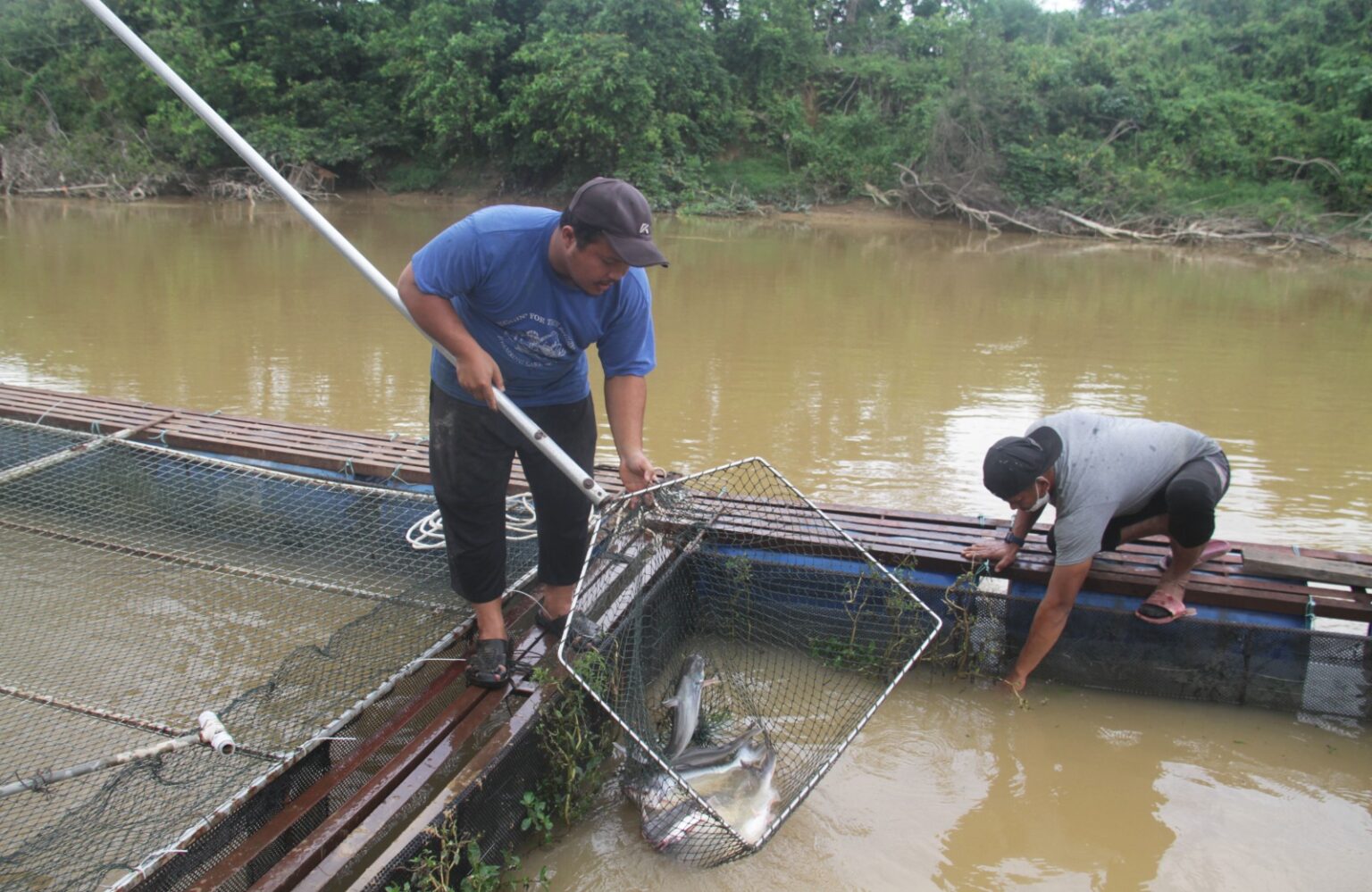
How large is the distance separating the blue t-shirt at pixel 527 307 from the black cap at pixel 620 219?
16 centimetres

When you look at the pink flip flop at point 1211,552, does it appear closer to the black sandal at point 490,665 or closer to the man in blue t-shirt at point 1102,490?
the man in blue t-shirt at point 1102,490

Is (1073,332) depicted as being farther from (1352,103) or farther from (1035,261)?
(1352,103)

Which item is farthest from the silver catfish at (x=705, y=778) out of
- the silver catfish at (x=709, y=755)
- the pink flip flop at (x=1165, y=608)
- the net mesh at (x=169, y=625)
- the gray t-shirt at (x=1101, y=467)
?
the pink flip flop at (x=1165, y=608)

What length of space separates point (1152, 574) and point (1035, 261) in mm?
14188

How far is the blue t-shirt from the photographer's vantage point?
8.13 ft

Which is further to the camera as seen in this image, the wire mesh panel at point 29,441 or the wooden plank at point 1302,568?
Result: the wire mesh panel at point 29,441

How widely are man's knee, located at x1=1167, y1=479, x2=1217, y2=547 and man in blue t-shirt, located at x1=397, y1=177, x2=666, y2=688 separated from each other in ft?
5.78

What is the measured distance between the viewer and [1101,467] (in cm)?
308

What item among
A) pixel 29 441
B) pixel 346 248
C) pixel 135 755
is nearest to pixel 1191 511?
pixel 346 248

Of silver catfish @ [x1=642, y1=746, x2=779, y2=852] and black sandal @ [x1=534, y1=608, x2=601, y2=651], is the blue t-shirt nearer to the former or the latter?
black sandal @ [x1=534, y1=608, x2=601, y2=651]

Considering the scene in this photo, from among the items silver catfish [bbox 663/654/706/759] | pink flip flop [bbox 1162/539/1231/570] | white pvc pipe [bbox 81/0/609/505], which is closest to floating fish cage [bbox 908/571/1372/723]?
pink flip flop [bbox 1162/539/1231/570]

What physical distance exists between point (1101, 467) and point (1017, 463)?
356 mm

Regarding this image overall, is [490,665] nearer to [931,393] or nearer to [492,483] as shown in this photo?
[492,483]

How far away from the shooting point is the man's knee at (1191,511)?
3.13 meters
